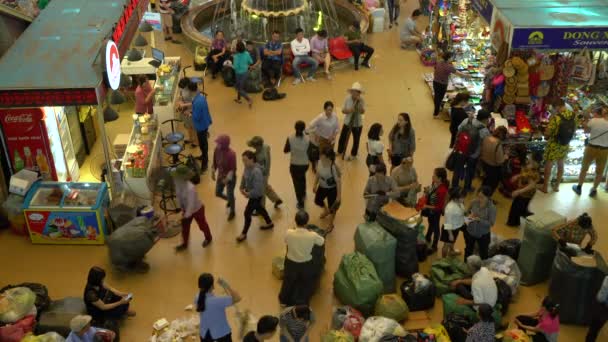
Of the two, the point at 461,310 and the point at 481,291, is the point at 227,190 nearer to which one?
the point at 461,310

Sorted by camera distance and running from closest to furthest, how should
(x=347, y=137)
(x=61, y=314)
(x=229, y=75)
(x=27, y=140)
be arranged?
(x=61, y=314) < (x=27, y=140) < (x=347, y=137) < (x=229, y=75)

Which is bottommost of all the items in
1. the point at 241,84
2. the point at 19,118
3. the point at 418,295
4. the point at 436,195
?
the point at 418,295

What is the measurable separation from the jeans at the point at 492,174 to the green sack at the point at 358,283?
294cm

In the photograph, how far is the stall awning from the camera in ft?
29.7

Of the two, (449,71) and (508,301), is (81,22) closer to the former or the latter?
(449,71)

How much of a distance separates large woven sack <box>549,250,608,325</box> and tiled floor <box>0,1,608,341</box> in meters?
0.22

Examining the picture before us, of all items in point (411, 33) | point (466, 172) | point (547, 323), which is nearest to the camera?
point (547, 323)

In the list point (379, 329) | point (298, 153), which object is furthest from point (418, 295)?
point (298, 153)

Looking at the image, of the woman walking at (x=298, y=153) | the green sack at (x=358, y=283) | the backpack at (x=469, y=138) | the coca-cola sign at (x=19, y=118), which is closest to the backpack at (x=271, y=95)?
the woman walking at (x=298, y=153)

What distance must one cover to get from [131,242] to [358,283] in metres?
3.06

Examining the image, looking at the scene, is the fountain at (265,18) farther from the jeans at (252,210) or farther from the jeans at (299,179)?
the jeans at (252,210)

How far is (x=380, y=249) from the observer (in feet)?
27.2

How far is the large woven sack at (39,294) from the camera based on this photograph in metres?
7.98

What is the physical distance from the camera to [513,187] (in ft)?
34.7
